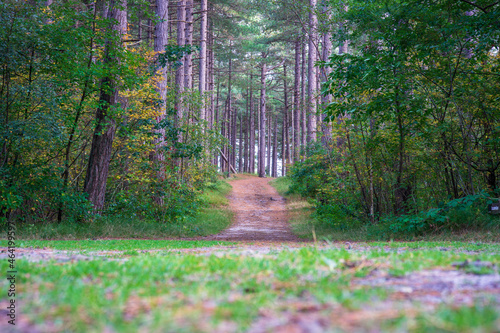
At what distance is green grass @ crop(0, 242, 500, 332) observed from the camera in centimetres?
154

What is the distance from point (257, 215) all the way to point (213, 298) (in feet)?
52.6

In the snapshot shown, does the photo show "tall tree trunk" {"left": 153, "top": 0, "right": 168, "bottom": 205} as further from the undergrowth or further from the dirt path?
the undergrowth

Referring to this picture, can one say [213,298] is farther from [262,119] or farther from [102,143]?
[262,119]

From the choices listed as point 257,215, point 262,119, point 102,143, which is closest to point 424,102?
point 102,143

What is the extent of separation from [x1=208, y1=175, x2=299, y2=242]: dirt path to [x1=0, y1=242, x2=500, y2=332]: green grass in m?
7.76

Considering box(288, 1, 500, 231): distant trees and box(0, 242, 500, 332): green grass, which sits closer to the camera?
box(0, 242, 500, 332): green grass

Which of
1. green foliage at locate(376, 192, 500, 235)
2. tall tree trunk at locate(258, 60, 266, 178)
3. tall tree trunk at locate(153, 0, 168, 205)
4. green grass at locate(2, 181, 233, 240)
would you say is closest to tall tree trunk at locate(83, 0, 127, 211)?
green grass at locate(2, 181, 233, 240)

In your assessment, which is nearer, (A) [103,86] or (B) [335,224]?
(A) [103,86]

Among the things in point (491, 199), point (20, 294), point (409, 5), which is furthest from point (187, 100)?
point (20, 294)

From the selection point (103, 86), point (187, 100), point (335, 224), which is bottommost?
point (335, 224)

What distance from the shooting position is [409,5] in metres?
8.34

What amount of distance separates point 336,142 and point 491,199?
16.8 ft

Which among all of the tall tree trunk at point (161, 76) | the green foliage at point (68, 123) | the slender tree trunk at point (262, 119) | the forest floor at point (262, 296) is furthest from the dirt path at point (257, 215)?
the forest floor at point (262, 296)

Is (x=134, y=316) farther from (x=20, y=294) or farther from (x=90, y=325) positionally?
(x=20, y=294)
